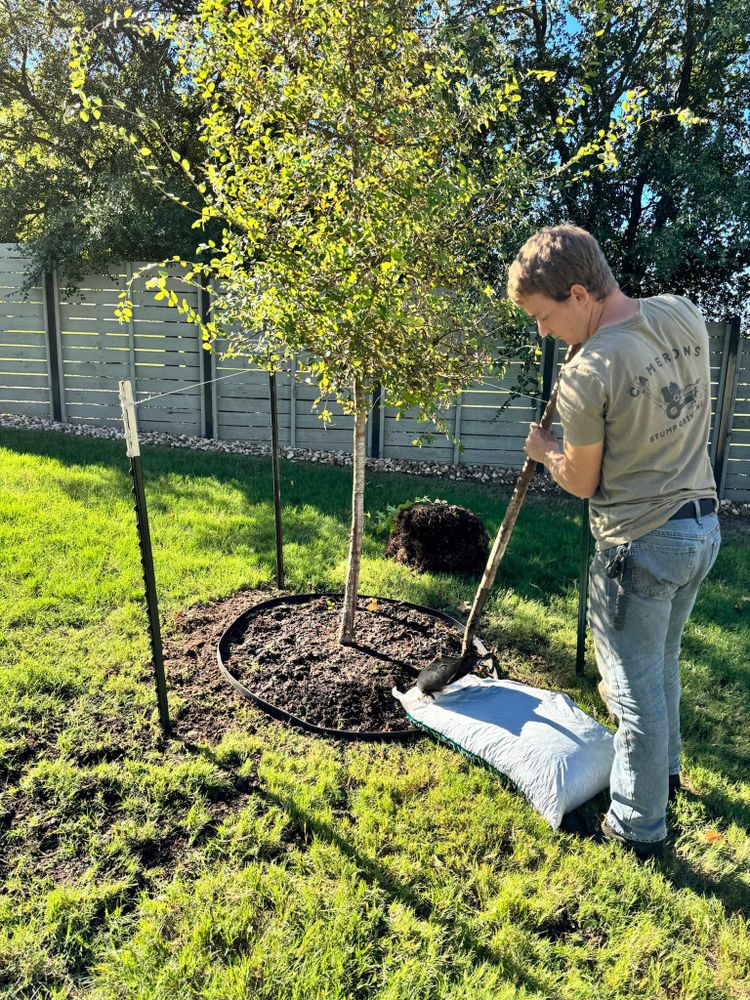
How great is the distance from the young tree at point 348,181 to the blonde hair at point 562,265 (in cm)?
65

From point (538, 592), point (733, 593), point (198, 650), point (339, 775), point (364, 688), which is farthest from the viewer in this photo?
point (733, 593)

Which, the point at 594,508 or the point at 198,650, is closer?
the point at 594,508

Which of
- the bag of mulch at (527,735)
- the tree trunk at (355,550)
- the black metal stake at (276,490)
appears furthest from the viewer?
the black metal stake at (276,490)

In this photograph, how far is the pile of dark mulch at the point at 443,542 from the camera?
5.09 meters

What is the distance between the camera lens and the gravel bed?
845 cm

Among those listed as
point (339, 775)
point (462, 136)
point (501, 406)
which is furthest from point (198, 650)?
point (501, 406)

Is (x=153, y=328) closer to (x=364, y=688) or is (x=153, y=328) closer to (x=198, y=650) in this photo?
(x=198, y=650)

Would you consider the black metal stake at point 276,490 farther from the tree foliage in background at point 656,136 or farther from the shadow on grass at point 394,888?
the tree foliage in background at point 656,136

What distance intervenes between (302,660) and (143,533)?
4.14 feet

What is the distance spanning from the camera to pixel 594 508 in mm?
2562

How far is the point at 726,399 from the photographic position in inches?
325

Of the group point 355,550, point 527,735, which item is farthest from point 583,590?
point 355,550

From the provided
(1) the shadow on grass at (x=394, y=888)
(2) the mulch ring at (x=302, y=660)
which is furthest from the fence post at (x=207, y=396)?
(1) the shadow on grass at (x=394, y=888)

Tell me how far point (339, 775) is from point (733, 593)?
371 centimetres
